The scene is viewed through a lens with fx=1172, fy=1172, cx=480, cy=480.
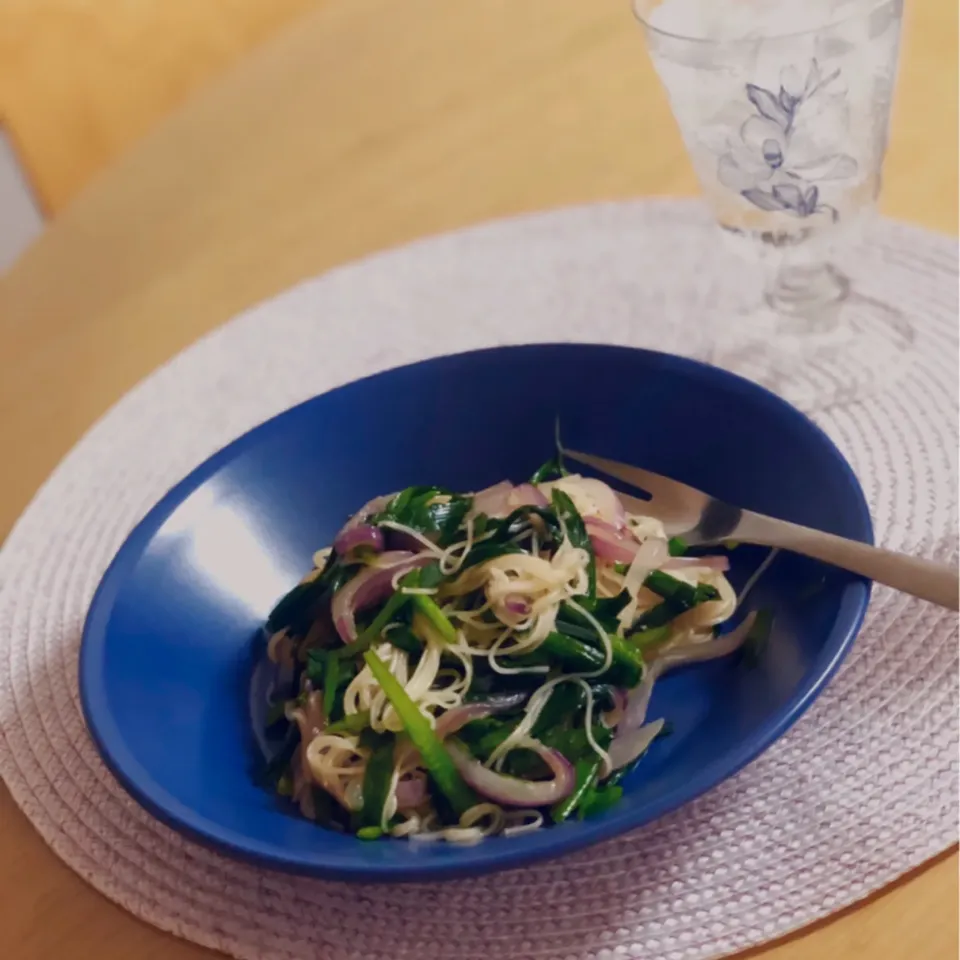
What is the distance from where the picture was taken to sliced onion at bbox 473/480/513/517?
87 cm

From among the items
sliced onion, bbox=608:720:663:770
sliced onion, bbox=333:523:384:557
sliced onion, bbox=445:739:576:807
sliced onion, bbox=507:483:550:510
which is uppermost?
sliced onion, bbox=333:523:384:557

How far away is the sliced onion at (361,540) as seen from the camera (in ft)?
2.77

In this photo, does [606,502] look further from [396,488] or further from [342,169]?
[342,169]

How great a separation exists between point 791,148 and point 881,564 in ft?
1.41

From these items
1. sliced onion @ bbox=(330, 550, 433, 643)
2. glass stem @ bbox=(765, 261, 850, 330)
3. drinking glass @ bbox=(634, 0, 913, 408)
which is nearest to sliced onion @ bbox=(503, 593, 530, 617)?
sliced onion @ bbox=(330, 550, 433, 643)

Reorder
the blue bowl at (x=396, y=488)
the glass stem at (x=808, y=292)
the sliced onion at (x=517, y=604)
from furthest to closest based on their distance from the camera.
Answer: the glass stem at (x=808, y=292) → the sliced onion at (x=517, y=604) → the blue bowl at (x=396, y=488)

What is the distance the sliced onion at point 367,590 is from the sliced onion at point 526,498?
0.08 m

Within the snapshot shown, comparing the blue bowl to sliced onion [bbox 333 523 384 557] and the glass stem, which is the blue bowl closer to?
sliced onion [bbox 333 523 384 557]

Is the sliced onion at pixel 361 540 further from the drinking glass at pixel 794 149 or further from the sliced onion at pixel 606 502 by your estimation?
the drinking glass at pixel 794 149

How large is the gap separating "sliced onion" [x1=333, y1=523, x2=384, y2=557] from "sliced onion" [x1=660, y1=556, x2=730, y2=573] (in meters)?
0.20

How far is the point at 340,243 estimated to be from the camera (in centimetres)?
138

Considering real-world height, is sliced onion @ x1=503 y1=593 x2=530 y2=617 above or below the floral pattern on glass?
below

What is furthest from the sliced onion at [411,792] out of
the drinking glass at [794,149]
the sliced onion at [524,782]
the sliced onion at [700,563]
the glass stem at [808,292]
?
the glass stem at [808,292]

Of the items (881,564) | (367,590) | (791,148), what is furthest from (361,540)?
(791,148)
